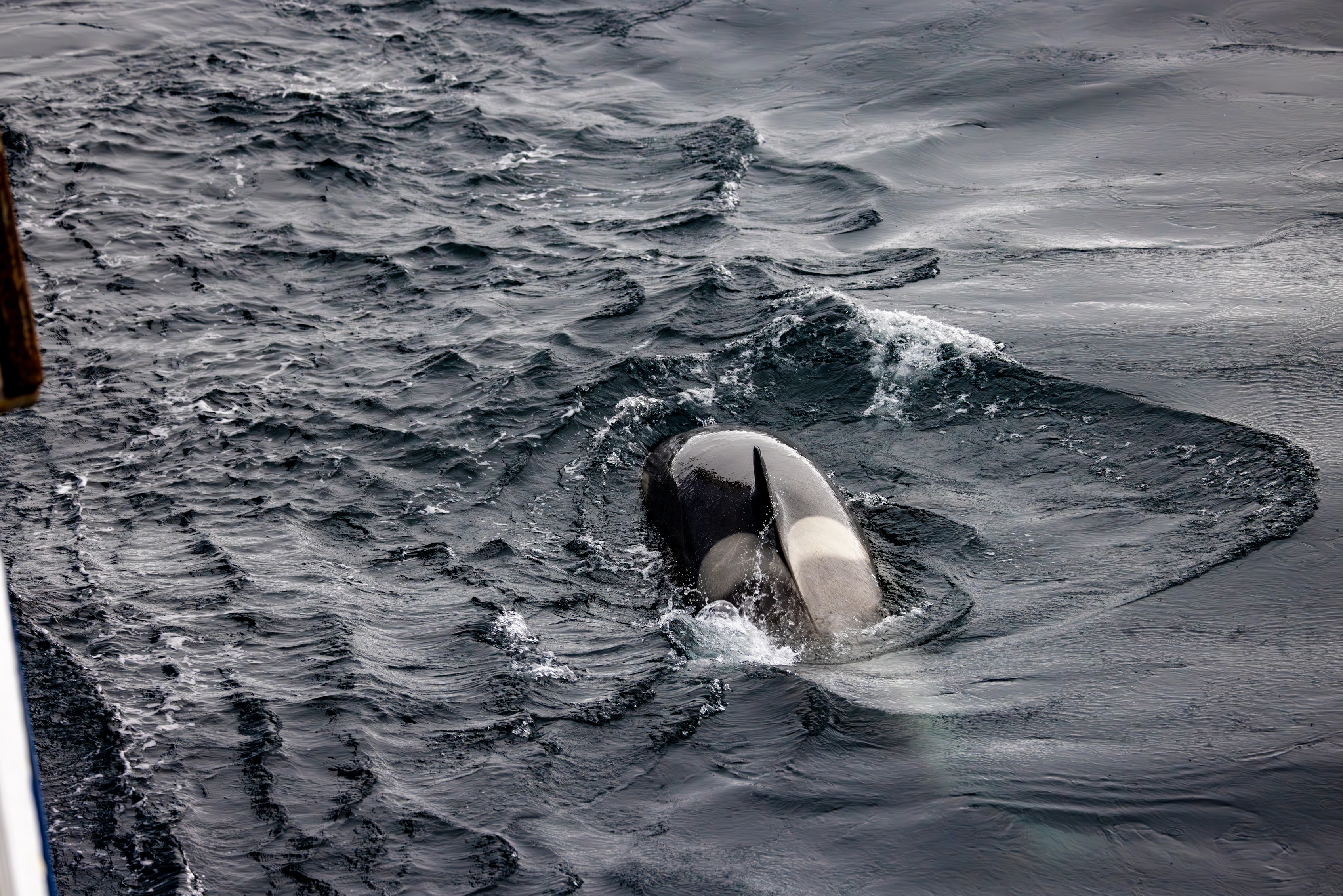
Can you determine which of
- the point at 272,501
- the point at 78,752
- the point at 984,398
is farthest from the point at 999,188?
the point at 78,752

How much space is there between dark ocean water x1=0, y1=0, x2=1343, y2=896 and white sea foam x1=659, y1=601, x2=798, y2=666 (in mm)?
47

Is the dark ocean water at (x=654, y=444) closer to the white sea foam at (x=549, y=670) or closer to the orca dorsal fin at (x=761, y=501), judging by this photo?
the white sea foam at (x=549, y=670)

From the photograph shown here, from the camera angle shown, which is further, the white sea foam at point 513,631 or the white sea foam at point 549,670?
the white sea foam at point 513,631

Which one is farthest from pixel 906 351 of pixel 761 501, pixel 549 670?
pixel 549 670

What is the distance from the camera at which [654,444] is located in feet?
37.9

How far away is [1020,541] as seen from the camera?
9.60 metres

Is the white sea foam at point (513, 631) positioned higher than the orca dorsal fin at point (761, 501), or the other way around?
the orca dorsal fin at point (761, 501)

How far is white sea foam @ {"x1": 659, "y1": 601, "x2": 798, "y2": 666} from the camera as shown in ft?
27.1

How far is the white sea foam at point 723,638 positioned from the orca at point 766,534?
0.27 ft

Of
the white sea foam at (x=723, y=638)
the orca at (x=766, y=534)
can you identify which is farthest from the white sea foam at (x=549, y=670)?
the orca at (x=766, y=534)

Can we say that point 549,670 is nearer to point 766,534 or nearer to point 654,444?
point 766,534

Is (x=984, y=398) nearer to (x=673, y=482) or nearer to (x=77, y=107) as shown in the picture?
(x=673, y=482)

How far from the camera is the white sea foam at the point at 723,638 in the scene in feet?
27.1

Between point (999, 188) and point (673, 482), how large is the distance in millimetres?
8945
